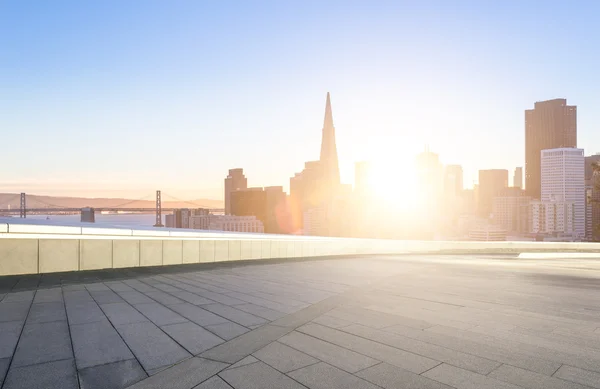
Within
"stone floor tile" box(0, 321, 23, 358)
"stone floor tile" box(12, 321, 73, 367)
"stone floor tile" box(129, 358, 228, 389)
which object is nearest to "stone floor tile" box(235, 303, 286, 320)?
"stone floor tile" box(129, 358, 228, 389)

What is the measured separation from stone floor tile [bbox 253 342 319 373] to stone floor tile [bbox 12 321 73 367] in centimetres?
232

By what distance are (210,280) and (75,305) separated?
3.58m

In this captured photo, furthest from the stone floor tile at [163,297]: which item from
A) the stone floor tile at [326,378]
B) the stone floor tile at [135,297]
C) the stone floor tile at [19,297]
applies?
the stone floor tile at [326,378]

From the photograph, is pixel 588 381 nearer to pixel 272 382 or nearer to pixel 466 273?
pixel 272 382

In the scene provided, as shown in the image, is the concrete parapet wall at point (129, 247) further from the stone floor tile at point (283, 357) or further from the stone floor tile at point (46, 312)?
the stone floor tile at point (283, 357)

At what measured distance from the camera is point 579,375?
14.7 feet

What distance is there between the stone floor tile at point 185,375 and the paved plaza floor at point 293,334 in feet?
Answer: 0.07

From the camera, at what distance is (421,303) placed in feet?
26.1

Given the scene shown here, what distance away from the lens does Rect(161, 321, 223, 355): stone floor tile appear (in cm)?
527

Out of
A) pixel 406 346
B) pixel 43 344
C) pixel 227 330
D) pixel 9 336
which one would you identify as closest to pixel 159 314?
pixel 227 330

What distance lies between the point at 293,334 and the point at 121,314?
9.74 ft

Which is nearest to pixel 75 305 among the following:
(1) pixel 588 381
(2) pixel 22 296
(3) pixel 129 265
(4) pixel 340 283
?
(2) pixel 22 296

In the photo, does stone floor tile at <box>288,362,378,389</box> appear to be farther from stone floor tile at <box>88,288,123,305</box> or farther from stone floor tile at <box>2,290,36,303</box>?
stone floor tile at <box>2,290,36,303</box>

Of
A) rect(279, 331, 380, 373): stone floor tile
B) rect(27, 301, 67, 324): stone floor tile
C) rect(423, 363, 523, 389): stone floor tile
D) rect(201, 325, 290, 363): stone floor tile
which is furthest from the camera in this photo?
rect(27, 301, 67, 324): stone floor tile
